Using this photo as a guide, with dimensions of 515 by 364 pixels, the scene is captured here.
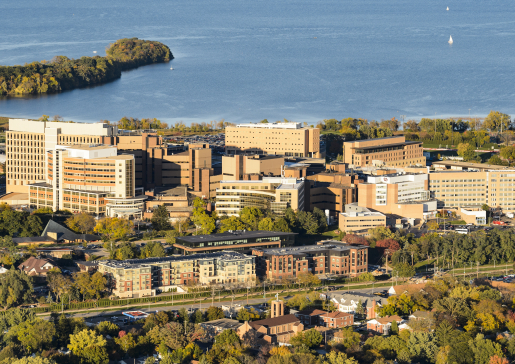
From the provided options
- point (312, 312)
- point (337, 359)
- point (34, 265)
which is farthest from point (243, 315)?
point (34, 265)

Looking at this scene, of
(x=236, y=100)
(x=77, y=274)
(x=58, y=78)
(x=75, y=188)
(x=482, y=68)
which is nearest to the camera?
(x=77, y=274)

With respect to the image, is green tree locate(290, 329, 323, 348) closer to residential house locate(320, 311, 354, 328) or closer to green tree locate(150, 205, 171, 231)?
residential house locate(320, 311, 354, 328)

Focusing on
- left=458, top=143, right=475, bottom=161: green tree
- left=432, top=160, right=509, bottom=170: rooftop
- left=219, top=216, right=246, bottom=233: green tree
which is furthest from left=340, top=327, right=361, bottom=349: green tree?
left=458, top=143, right=475, bottom=161: green tree

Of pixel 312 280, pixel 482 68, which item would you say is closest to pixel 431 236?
pixel 312 280

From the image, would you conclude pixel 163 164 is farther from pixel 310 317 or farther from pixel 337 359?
pixel 337 359

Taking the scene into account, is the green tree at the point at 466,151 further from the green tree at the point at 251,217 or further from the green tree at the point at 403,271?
the green tree at the point at 403,271

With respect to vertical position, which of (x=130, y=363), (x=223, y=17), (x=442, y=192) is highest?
(x=223, y=17)

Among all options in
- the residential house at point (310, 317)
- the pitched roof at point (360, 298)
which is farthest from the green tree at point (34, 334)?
the pitched roof at point (360, 298)

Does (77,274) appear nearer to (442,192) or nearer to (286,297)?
(286,297)
